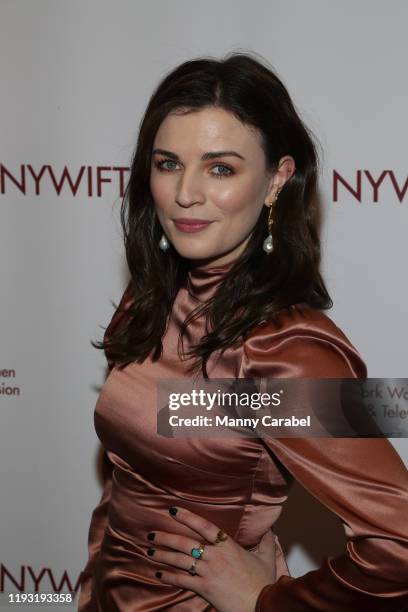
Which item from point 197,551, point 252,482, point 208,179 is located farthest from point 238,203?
point 197,551

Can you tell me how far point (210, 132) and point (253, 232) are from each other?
0.18 metres

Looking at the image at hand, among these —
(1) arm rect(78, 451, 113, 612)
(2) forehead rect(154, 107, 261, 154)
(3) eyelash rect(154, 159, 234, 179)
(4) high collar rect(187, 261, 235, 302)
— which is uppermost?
(2) forehead rect(154, 107, 261, 154)

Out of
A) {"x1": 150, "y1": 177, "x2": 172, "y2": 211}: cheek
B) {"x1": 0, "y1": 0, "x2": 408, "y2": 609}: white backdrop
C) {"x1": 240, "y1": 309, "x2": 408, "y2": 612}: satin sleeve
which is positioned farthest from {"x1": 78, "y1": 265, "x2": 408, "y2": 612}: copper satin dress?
{"x1": 0, "y1": 0, "x2": 408, "y2": 609}: white backdrop

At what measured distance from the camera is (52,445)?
182cm

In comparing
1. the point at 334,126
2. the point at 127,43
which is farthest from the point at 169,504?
the point at 127,43

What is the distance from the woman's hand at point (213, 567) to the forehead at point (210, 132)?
51 cm

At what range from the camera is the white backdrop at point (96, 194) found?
1.57 metres

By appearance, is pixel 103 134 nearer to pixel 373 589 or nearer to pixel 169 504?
pixel 169 504

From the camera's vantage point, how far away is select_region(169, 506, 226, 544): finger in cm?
111

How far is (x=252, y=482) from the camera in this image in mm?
1115

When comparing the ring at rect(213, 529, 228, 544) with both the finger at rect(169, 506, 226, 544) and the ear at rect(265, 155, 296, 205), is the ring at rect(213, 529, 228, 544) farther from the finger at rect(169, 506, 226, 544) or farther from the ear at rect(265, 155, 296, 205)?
the ear at rect(265, 155, 296, 205)

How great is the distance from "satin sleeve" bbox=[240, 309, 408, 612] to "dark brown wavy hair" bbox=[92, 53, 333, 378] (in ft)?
0.23

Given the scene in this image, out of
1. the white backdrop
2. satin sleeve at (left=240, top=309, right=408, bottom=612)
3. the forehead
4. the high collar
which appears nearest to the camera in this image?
satin sleeve at (left=240, top=309, right=408, bottom=612)

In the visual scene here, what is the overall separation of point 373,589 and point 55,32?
1243mm
